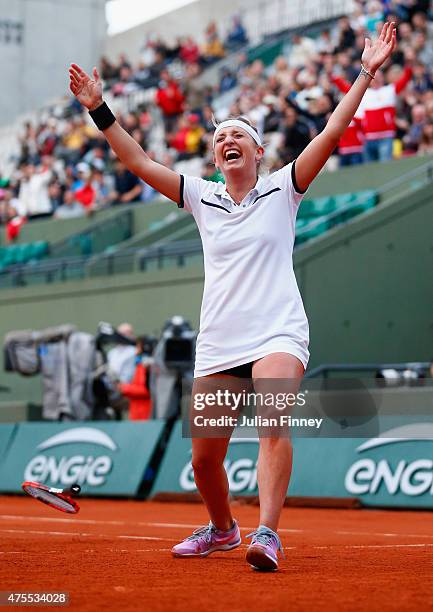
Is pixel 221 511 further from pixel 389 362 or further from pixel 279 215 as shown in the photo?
pixel 389 362

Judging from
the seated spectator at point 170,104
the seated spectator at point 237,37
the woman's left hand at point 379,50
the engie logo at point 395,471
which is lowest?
the engie logo at point 395,471

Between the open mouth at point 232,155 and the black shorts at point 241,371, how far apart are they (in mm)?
1135

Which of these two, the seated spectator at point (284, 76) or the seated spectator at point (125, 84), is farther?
the seated spectator at point (125, 84)

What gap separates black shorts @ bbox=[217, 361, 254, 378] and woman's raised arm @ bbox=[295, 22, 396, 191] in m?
1.00

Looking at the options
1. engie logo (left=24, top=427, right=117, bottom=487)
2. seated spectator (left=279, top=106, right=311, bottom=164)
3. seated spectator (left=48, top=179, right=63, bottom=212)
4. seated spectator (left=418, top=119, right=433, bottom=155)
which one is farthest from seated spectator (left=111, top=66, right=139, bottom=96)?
engie logo (left=24, top=427, right=117, bottom=487)

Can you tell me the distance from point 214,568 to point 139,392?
1088cm

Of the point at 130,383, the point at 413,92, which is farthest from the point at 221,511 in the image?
the point at 413,92

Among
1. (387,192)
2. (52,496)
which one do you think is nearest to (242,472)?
(52,496)

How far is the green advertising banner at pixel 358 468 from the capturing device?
1312 centimetres

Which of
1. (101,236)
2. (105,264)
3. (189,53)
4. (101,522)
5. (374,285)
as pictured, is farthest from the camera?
(189,53)

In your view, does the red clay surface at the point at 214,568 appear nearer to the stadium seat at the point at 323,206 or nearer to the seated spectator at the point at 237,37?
the stadium seat at the point at 323,206

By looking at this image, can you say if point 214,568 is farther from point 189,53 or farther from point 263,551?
point 189,53

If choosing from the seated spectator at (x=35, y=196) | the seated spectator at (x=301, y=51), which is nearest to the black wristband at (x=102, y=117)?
the seated spectator at (x=301, y=51)

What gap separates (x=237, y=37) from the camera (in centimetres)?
3244
